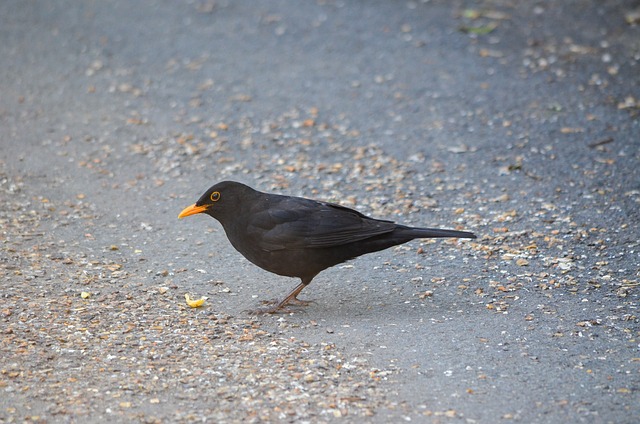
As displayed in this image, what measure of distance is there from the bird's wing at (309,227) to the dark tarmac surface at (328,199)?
1.52 feet

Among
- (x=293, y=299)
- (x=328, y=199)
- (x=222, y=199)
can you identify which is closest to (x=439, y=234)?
(x=293, y=299)

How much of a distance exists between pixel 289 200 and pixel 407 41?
202 inches

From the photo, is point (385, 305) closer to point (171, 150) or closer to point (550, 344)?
point (550, 344)

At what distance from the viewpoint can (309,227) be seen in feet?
18.1

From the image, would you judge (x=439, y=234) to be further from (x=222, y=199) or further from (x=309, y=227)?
(x=222, y=199)

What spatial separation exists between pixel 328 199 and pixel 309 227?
5.87ft

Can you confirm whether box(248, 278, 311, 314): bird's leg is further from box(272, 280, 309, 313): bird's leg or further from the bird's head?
the bird's head

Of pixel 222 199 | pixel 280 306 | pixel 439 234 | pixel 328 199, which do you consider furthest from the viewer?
pixel 328 199

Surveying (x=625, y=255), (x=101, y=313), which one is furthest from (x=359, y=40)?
(x=101, y=313)

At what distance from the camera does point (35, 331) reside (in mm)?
5035

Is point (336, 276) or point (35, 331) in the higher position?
point (35, 331)

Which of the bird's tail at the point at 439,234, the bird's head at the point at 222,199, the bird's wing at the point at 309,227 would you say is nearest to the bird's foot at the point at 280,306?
the bird's wing at the point at 309,227

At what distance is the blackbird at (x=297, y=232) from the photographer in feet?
17.9

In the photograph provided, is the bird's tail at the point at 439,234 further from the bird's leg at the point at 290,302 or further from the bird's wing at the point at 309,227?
the bird's leg at the point at 290,302
